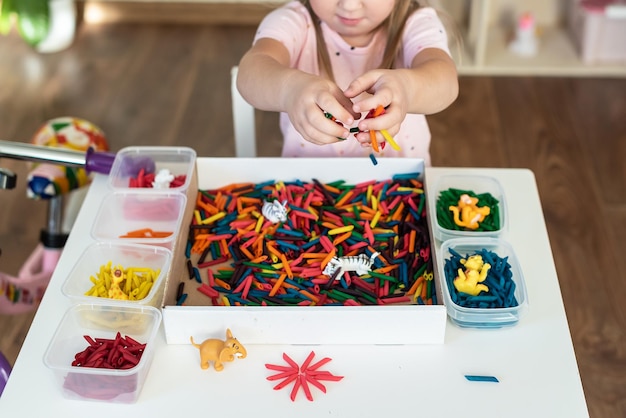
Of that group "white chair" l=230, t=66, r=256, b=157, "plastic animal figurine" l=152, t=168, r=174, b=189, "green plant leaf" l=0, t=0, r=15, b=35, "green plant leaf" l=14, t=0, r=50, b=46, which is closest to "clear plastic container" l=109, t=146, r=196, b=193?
"plastic animal figurine" l=152, t=168, r=174, b=189

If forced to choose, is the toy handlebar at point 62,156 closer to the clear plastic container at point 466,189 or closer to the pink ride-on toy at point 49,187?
the pink ride-on toy at point 49,187

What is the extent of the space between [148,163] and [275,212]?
23 cm

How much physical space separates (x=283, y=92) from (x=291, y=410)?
0.43 meters

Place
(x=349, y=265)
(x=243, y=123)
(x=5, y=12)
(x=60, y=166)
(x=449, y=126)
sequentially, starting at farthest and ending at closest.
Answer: (x=449, y=126) → (x=5, y=12) → (x=60, y=166) → (x=243, y=123) → (x=349, y=265)

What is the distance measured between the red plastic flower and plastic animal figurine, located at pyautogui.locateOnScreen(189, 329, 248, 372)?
0.04 meters

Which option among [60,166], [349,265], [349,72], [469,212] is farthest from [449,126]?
[349,265]

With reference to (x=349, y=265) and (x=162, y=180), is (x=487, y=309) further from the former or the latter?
(x=162, y=180)

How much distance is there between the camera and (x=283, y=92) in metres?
1.07

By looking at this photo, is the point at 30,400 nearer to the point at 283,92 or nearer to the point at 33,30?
the point at 283,92

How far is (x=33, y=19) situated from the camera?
2588 mm

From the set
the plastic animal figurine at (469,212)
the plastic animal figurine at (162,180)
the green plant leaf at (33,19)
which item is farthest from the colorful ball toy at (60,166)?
the green plant leaf at (33,19)

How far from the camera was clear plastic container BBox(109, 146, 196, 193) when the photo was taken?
1.14 m

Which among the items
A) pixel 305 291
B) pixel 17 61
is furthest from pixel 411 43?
pixel 17 61

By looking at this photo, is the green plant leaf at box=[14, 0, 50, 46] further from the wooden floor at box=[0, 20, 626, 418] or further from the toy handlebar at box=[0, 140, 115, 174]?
the toy handlebar at box=[0, 140, 115, 174]
